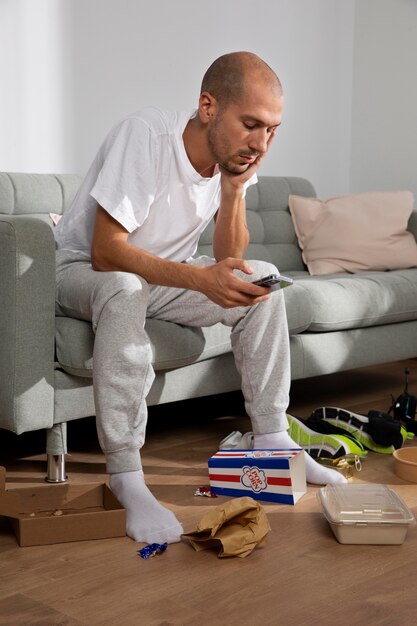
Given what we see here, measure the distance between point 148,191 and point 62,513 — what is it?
2.52 ft

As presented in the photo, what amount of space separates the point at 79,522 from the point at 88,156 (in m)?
2.07

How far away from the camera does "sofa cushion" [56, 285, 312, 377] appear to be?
7.32 ft

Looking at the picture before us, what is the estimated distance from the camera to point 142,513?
195 centimetres

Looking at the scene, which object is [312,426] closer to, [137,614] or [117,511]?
[117,511]

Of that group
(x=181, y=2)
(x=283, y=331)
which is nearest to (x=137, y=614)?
(x=283, y=331)

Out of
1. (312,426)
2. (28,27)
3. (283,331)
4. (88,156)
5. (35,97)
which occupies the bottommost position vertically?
(312,426)

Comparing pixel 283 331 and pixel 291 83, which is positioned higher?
pixel 291 83

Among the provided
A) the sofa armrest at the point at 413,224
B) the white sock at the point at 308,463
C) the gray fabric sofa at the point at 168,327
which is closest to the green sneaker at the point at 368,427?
the gray fabric sofa at the point at 168,327

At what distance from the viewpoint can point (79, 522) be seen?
189 cm

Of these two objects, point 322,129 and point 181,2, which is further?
point 322,129

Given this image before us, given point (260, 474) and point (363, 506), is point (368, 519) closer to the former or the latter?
point (363, 506)

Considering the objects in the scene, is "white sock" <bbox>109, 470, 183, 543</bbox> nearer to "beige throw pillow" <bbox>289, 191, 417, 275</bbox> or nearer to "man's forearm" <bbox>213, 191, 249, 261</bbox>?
"man's forearm" <bbox>213, 191, 249, 261</bbox>

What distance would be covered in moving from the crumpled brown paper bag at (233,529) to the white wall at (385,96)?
310 cm

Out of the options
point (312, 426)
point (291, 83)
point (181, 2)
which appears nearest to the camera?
point (312, 426)
